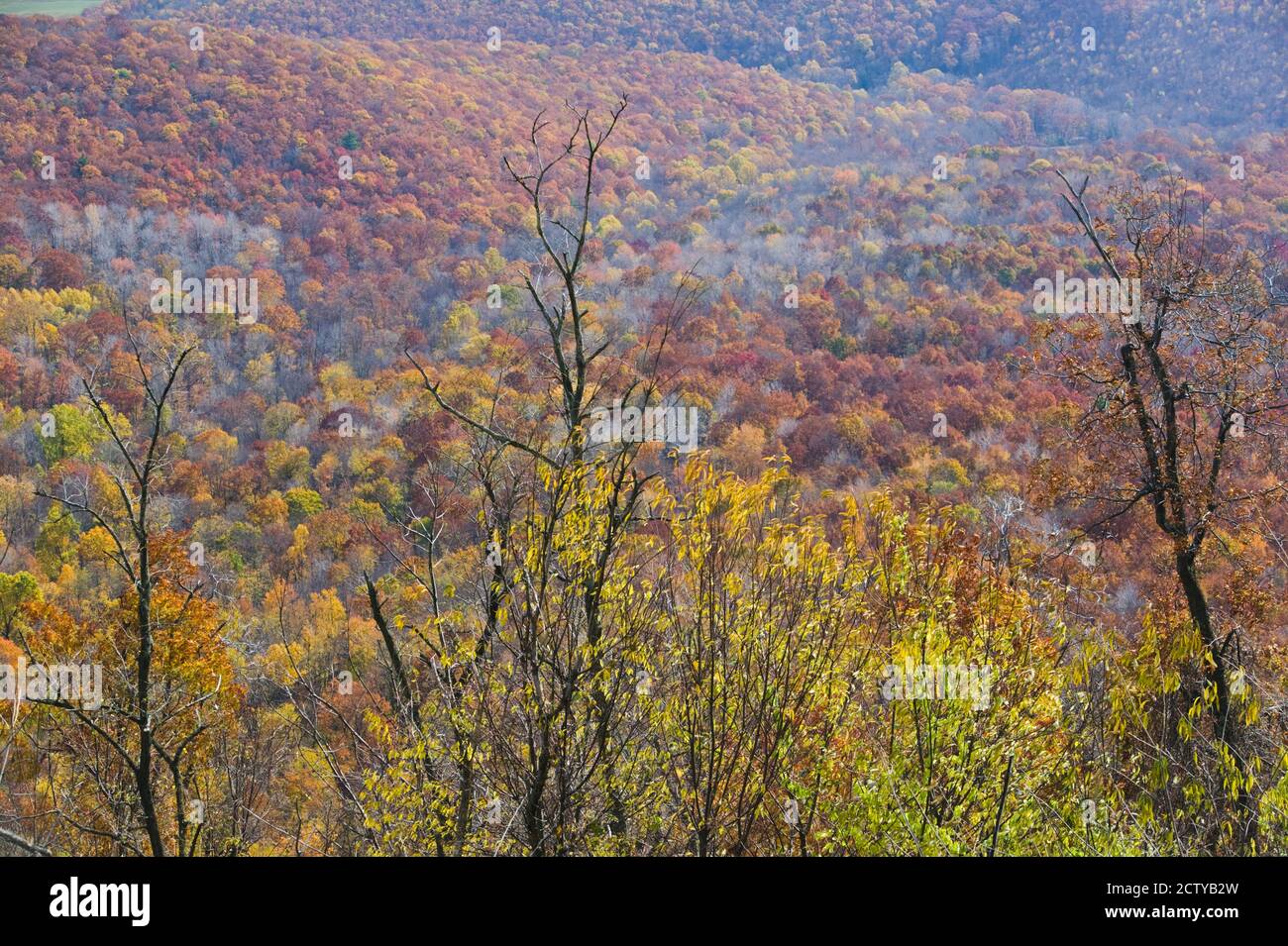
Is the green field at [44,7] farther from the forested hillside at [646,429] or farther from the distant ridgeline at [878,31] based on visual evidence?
the distant ridgeline at [878,31]

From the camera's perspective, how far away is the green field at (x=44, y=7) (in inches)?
3337

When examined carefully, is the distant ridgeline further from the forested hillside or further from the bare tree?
the bare tree

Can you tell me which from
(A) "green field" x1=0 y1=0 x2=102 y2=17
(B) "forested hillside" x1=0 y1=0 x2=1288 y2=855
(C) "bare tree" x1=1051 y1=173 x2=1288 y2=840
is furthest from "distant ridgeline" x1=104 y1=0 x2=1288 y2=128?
(C) "bare tree" x1=1051 y1=173 x2=1288 y2=840

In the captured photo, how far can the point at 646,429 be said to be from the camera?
16.4ft

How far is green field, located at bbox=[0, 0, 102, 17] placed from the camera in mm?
84750

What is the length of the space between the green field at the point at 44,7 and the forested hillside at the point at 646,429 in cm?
217

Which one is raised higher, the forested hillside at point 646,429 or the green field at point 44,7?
the green field at point 44,7

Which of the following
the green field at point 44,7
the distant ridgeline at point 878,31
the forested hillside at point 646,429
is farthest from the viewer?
the distant ridgeline at point 878,31

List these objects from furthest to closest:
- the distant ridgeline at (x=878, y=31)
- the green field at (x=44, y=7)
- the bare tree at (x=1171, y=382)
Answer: the distant ridgeline at (x=878, y=31) < the green field at (x=44, y=7) < the bare tree at (x=1171, y=382)

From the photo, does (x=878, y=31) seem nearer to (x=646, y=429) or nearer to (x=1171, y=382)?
(x=1171, y=382)

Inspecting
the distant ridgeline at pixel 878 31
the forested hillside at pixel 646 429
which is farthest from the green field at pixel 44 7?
the distant ridgeline at pixel 878 31

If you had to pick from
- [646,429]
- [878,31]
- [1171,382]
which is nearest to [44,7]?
[878,31]

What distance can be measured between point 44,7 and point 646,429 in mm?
105193
